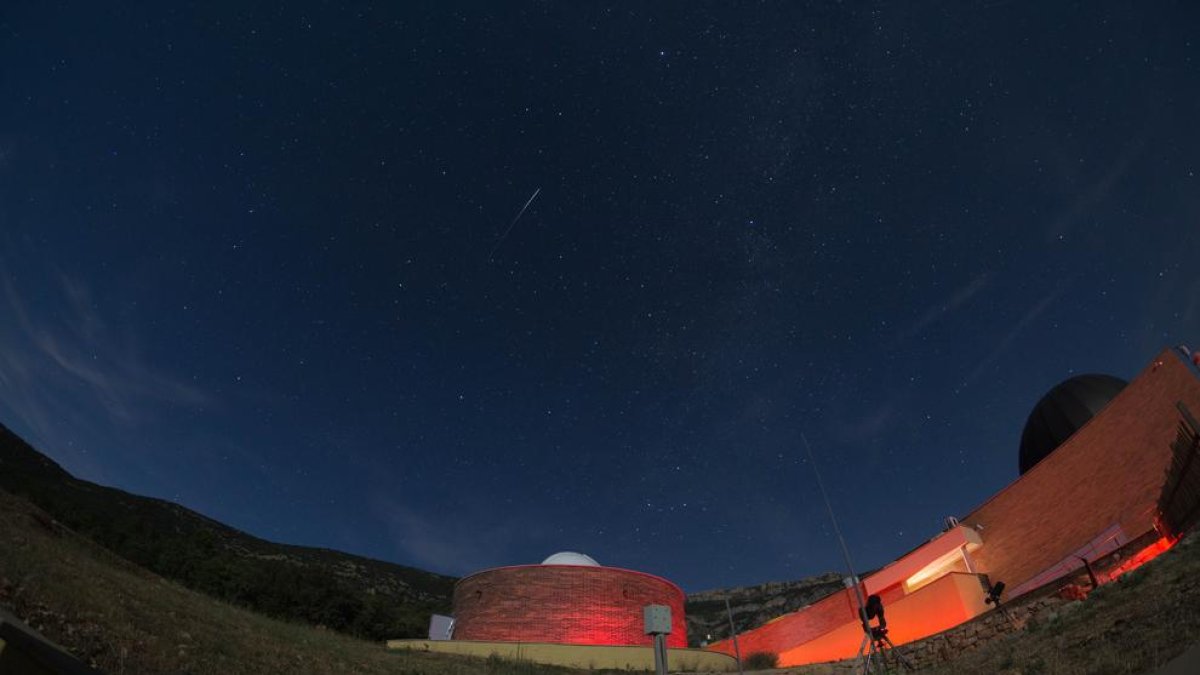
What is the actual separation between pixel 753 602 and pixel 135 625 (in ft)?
354

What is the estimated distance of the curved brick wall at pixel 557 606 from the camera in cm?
3006

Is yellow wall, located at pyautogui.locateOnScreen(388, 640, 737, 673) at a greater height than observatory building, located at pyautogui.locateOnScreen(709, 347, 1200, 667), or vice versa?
observatory building, located at pyautogui.locateOnScreen(709, 347, 1200, 667)

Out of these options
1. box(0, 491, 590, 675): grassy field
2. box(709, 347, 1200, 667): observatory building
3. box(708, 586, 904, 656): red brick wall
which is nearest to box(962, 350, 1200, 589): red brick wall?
box(709, 347, 1200, 667): observatory building

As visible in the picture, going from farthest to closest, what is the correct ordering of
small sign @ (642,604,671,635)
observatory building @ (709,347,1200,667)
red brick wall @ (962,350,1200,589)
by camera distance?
red brick wall @ (962,350,1200,589) < observatory building @ (709,347,1200,667) < small sign @ (642,604,671,635)

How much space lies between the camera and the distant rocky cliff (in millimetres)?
88562

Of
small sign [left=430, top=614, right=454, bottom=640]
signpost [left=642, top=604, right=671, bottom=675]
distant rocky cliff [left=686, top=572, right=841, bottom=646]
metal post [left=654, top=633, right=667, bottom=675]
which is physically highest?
distant rocky cliff [left=686, top=572, right=841, bottom=646]

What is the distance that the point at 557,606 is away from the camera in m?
30.6

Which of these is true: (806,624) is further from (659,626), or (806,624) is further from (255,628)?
(659,626)

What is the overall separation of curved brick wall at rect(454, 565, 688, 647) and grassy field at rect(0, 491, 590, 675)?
10622mm

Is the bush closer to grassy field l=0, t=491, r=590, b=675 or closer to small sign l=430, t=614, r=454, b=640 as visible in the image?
grassy field l=0, t=491, r=590, b=675

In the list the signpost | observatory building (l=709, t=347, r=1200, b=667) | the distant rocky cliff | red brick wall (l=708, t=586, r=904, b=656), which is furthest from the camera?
the distant rocky cliff

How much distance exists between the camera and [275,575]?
45156 millimetres

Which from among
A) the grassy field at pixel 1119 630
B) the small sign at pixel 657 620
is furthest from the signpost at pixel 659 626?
the grassy field at pixel 1119 630

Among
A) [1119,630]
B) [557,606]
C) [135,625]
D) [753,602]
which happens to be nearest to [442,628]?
[557,606]
